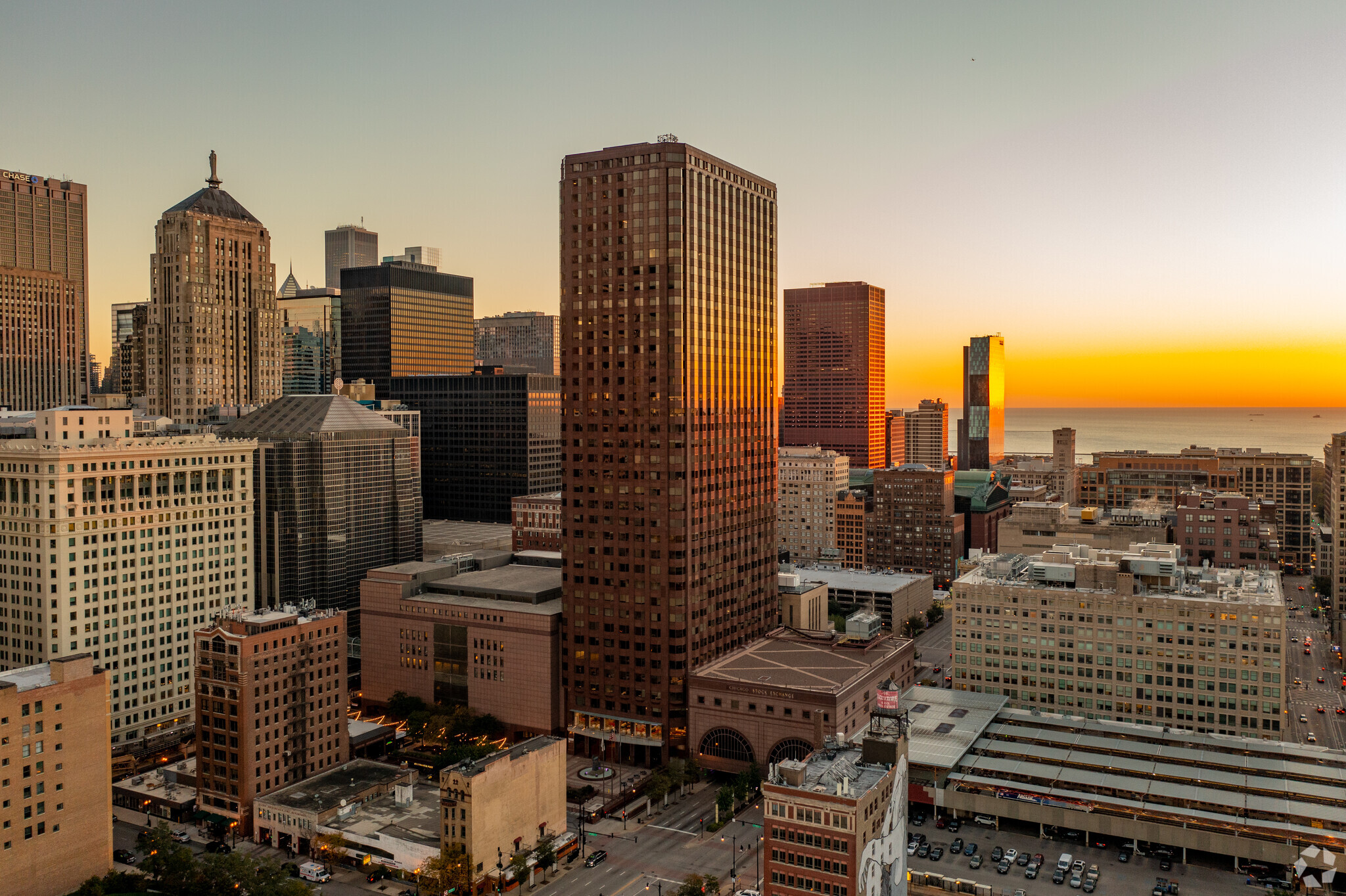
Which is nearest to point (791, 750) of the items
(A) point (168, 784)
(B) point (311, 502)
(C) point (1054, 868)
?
(C) point (1054, 868)

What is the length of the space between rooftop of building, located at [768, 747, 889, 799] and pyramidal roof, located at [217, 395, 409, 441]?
12391cm

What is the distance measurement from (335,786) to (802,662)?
205 ft

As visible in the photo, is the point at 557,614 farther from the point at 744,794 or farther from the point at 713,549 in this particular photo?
the point at 744,794

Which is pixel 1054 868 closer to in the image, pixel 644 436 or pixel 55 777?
pixel 644 436

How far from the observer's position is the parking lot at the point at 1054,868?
100625mm

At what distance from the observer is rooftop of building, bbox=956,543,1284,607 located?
13975 cm

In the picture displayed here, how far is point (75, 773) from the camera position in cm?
10162

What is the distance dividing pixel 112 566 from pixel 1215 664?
151542 millimetres

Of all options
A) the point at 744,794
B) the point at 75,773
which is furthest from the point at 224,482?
the point at 744,794

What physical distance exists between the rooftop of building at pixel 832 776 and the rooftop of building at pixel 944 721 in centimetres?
2511

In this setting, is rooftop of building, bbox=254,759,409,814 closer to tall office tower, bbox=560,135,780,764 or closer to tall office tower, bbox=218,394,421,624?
tall office tower, bbox=560,135,780,764

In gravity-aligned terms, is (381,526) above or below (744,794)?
above

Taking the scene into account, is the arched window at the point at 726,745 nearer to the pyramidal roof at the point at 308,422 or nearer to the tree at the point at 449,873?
the tree at the point at 449,873

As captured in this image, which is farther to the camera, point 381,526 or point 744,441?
point 381,526
